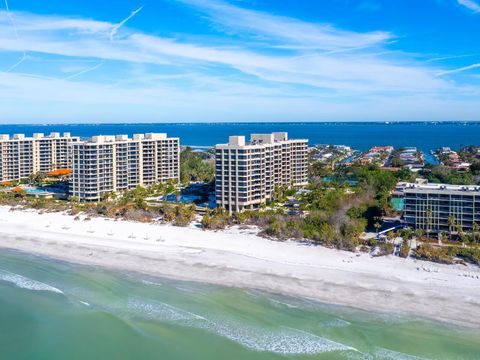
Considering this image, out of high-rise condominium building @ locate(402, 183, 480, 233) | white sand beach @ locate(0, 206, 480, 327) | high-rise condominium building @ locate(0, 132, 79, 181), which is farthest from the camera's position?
high-rise condominium building @ locate(0, 132, 79, 181)

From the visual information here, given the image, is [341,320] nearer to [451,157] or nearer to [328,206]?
[328,206]

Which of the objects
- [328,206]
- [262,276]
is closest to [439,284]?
[262,276]

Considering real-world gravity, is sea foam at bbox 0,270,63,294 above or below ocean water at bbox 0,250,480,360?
above

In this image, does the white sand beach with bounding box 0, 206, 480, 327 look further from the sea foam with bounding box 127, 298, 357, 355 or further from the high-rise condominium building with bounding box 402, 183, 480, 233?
the high-rise condominium building with bounding box 402, 183, 480, 233

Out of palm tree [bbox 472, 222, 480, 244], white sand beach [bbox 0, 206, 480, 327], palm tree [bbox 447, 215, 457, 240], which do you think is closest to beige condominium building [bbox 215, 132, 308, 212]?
white sand beach [bbox 0, 206, 480, 327]

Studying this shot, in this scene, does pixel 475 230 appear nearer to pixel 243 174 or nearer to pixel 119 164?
pixel 243 174

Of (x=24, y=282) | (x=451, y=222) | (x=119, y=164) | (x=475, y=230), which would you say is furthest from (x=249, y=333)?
(x=119, y=164)
